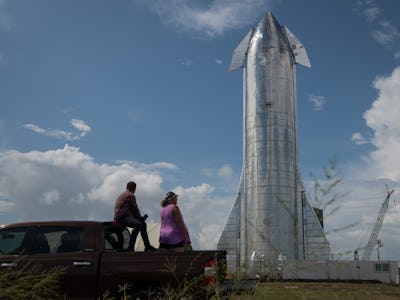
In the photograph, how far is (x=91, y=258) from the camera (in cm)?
709

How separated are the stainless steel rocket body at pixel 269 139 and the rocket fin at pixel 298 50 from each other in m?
1.39

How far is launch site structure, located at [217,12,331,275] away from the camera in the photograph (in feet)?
107

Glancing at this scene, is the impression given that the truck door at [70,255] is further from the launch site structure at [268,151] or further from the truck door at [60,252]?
the launch site structure at [268,151]

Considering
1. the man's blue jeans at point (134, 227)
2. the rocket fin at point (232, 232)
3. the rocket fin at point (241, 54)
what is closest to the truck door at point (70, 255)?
the man's blue jeans at point (134, 227)

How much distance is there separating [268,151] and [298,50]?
9579 mm

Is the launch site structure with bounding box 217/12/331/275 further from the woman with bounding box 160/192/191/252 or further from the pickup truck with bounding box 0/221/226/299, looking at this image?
the pickup truck with bounding box 0/221/226/299

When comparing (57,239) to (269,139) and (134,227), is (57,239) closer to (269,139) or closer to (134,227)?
(134,227)

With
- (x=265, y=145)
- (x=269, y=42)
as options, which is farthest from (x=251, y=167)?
(x=269, y=42)

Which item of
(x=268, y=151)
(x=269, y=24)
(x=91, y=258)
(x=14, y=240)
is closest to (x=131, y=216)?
(x=91, y=258)

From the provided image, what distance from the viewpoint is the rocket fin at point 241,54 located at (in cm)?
3809

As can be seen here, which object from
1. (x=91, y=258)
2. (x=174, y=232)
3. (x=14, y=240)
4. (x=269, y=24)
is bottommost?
(x=91, y=258)

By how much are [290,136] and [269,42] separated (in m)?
7.49

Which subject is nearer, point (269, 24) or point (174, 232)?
point (174, 232)

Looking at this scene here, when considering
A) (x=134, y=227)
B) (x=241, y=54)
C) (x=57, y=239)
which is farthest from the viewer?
(x=241, y=54)
